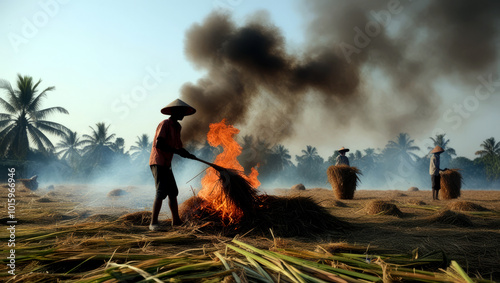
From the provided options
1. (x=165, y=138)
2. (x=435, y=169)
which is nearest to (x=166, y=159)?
(x=165, y=138)

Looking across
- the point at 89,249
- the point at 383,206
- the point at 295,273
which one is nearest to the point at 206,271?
the point at 295,273

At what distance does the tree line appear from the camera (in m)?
27.7

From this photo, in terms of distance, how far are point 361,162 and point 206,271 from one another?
67667mm

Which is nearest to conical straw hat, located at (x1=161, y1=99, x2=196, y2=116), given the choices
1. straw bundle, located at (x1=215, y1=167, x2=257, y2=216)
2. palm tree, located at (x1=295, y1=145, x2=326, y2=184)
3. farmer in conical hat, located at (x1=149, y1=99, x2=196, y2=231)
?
farmer in conical hat, located at (x1=149, y1=99, x2=196, y2=231)

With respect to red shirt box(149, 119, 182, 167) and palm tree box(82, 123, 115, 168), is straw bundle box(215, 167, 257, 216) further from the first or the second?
palm tree box(82, 123, 115, 168)

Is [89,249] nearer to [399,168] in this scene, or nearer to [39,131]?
[39,131]

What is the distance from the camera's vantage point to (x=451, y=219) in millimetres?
5465

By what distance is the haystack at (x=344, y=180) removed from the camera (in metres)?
10.7

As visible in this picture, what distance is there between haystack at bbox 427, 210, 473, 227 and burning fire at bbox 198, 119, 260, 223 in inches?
135

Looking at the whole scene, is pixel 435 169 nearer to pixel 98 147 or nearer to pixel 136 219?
pixel 136 219

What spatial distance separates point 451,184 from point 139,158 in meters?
53.3

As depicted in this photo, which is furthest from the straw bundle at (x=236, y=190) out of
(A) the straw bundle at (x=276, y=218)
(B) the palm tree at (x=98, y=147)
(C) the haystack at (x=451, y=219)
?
(B) the palm tree at (x=98, y=147)

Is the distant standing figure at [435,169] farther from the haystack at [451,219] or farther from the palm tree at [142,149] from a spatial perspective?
the palm tree at [142,149]

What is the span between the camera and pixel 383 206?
6.77m
